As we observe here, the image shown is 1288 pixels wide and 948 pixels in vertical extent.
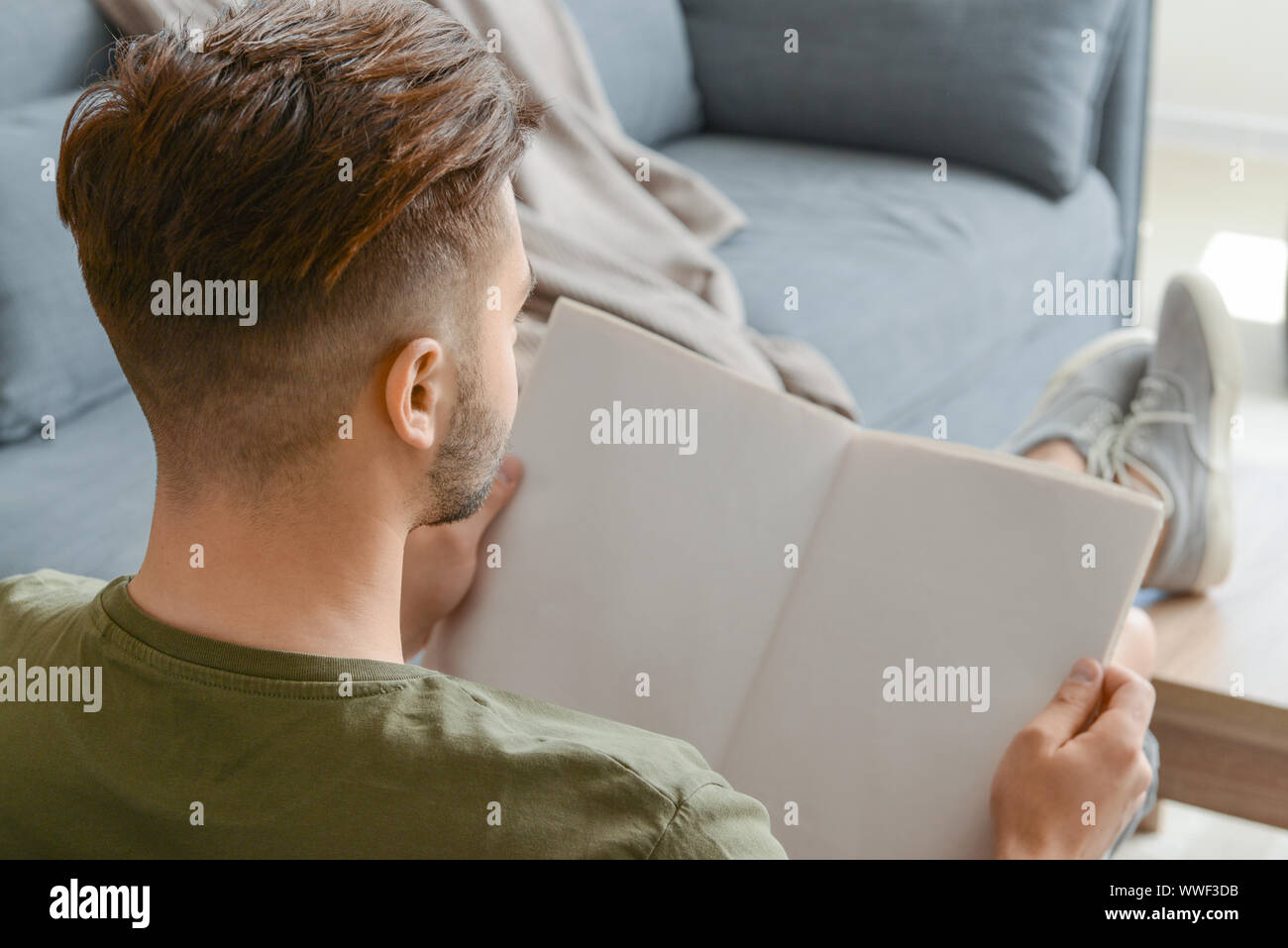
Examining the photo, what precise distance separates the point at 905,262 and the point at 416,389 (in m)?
1.50

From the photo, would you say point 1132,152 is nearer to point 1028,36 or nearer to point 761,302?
point 1028,36

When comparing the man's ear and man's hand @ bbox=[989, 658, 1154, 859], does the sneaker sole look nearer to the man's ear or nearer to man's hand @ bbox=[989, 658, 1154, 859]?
man's hand @ bbox=[989, 658, 1154, 859]

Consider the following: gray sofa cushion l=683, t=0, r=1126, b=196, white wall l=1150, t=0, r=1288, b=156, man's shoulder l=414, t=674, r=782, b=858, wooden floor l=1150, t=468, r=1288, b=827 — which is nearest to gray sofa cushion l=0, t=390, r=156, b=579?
man's shoulder l=414, t=674, r=782, b=858

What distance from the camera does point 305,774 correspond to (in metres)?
0.64

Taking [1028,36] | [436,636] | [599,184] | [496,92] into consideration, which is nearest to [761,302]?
[599,184]

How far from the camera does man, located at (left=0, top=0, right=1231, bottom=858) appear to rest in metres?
0.65

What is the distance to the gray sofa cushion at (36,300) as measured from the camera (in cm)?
140

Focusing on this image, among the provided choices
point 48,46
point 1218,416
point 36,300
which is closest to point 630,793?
point 36,300

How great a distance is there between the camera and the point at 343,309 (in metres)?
0.69

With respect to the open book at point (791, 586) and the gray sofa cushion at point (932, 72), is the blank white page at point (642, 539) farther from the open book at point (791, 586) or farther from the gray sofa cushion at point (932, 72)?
the gray sofa cushion at point (932, 72)

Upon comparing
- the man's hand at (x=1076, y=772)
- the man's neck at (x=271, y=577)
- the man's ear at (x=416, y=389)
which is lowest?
the man's hand at (x=1076, y=772)

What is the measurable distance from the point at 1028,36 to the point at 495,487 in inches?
64.8

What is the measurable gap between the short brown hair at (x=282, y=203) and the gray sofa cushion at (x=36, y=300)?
2.46ft

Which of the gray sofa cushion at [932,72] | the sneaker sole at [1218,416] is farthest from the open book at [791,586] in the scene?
the gray sofa cushion at [932,72]
